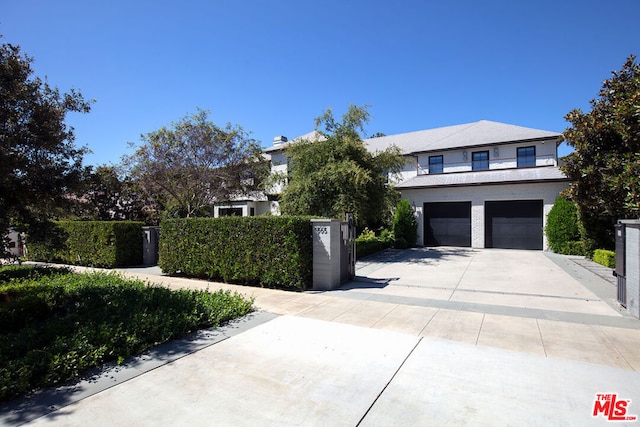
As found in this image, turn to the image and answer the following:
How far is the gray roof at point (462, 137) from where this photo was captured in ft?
62.9

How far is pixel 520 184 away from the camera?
1764 cm

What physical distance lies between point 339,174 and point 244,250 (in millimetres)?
6524

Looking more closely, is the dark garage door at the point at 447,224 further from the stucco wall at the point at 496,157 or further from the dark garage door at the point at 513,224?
the stucco wall at the point at 496,157

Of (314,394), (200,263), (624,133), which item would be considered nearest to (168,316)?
(314,394)

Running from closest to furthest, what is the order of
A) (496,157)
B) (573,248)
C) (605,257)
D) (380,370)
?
1. (380,370)
2. (605,257)
3. (573,248)
4. (496,157)

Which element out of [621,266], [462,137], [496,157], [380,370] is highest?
[462,137]

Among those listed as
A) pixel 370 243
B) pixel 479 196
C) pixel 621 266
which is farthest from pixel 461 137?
pixel 621 266

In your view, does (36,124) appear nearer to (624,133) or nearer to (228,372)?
(228,372)

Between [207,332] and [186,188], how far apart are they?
15613 millimetres

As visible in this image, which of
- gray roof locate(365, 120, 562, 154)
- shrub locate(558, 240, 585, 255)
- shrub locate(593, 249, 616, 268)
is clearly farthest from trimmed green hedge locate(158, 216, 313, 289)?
shrub locate(558, 240, 585, 255)

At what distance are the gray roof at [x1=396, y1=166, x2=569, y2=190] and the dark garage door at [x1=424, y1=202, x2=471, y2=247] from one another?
1343 mm

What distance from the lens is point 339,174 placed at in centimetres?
1434

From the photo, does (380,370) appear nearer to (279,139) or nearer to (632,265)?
(632,265)

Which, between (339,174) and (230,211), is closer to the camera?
(339,174)
